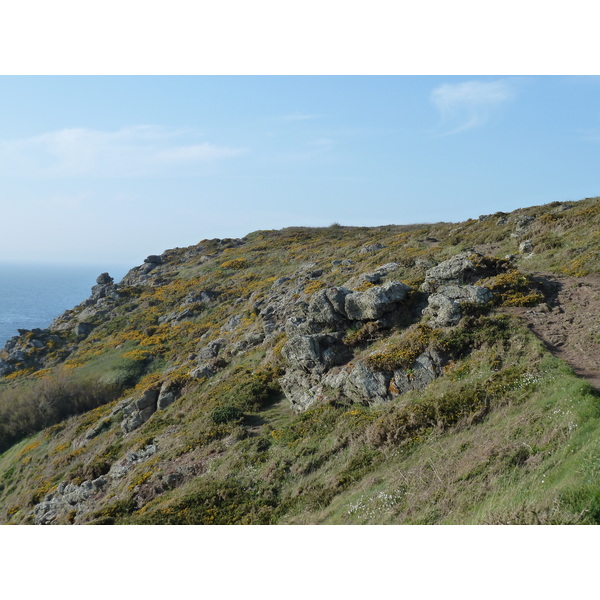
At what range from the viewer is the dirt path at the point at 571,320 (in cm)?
1295

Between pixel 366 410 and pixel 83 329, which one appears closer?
pixel 366 410

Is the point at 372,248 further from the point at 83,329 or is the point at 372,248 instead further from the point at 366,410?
the point at 83,329

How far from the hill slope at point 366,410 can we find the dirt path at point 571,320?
10 centimetres

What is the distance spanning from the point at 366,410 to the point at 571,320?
884 centimetres

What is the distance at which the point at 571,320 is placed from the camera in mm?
15852

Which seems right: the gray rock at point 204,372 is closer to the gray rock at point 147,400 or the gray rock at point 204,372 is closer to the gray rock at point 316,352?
the gray rock at point 147,400

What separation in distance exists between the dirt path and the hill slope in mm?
97

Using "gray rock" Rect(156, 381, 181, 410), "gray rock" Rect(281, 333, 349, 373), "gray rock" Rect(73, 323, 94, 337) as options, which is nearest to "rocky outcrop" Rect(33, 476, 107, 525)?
"gray rock" Rect(156, 381, 181, 410)

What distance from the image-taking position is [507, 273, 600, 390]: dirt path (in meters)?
12.9

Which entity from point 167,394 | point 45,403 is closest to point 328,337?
point 167,394

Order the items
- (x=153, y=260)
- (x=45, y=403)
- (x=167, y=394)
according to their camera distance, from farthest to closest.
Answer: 1. (x=153, y=260)
2. (x=45, y=403)
3. (x=167, y=394)

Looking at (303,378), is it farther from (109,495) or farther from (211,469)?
(109,495)

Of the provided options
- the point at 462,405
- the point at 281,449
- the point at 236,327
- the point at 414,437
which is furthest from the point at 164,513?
the point at 236,327

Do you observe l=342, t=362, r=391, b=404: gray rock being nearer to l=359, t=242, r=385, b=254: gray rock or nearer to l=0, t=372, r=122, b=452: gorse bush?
l=0, t=372, r=122, b=452: gorse bush
